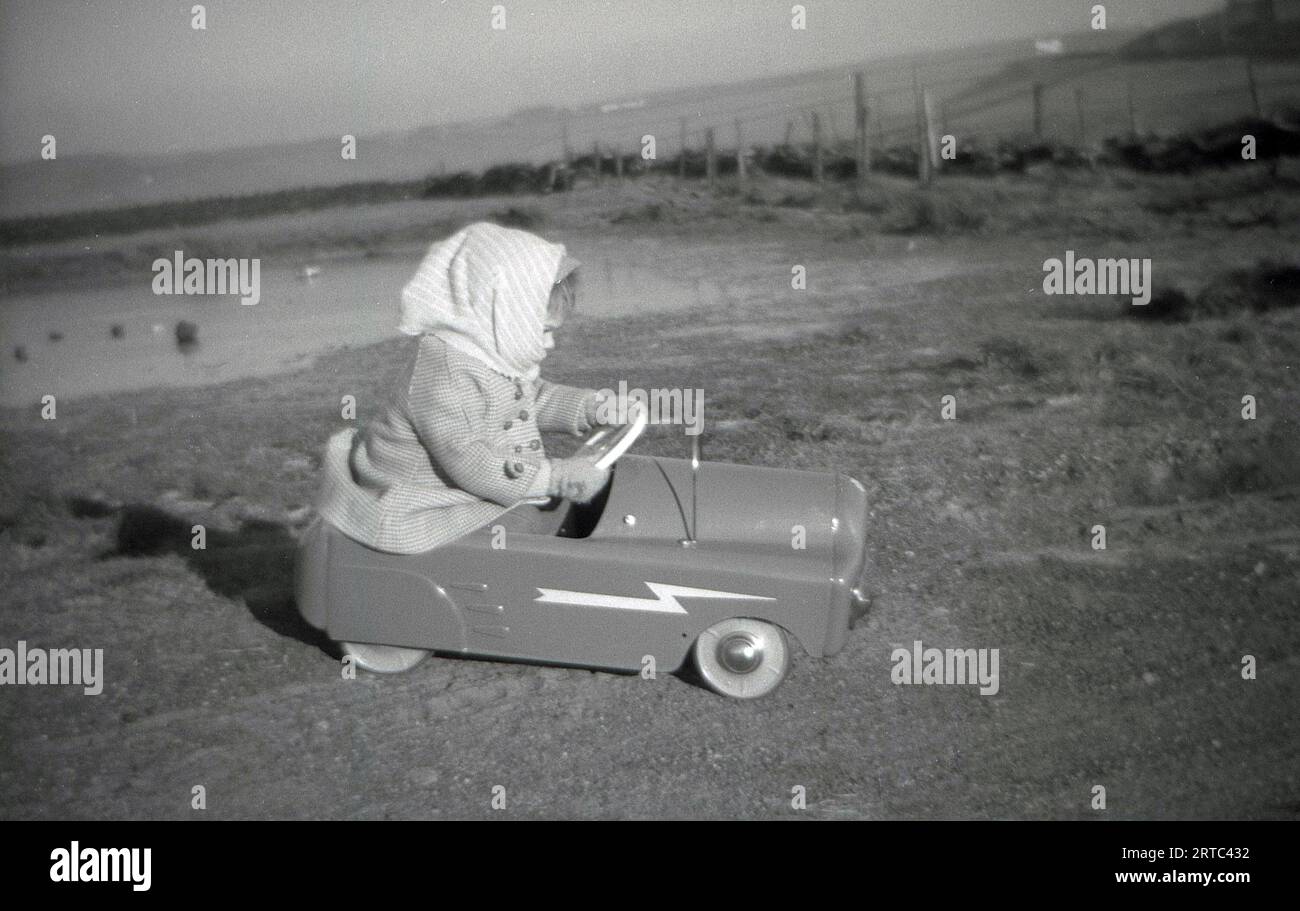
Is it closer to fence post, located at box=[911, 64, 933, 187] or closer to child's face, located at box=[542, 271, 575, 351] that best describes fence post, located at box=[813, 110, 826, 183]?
fence post, located at box=[911, 64, 933, 187]

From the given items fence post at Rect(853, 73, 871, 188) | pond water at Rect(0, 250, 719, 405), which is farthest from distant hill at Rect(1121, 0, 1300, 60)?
pond water at Rect(0, 250, 719, 405)

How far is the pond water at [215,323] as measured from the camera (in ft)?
18.1

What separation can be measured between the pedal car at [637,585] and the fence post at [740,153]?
3514mm

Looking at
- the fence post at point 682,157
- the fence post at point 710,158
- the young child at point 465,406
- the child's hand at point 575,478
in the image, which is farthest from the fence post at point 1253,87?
the child's hand at point 575,478

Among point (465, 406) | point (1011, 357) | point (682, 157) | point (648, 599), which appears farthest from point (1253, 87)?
point (465, 406)

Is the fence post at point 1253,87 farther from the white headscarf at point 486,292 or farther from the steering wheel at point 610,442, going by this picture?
the white headscarf at point 486,292

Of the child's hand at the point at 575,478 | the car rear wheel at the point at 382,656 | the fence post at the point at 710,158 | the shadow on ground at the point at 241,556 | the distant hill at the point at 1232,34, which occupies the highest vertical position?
the distant hill at the point at 1232,34

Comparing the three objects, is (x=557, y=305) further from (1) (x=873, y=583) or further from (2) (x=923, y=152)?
(2) (x=923, y=152)

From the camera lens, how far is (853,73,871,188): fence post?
19.5 feet

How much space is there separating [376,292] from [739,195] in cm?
209

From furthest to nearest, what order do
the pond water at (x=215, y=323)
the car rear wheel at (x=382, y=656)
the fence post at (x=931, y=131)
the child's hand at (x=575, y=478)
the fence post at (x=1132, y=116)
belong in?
1. the fence post at (x=1132, y=116)
2. the fence post at (x=931, y=131)
3. the pond water at (x=215, y=323)
4. the car rear wheel at (x=382, y=656)
5. the child's hand at (x=575, y=478)

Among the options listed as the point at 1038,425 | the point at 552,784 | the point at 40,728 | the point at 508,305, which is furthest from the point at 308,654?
the point at 1038,425

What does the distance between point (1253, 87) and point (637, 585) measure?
5.69 metres

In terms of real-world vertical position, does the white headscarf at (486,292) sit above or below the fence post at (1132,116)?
below
